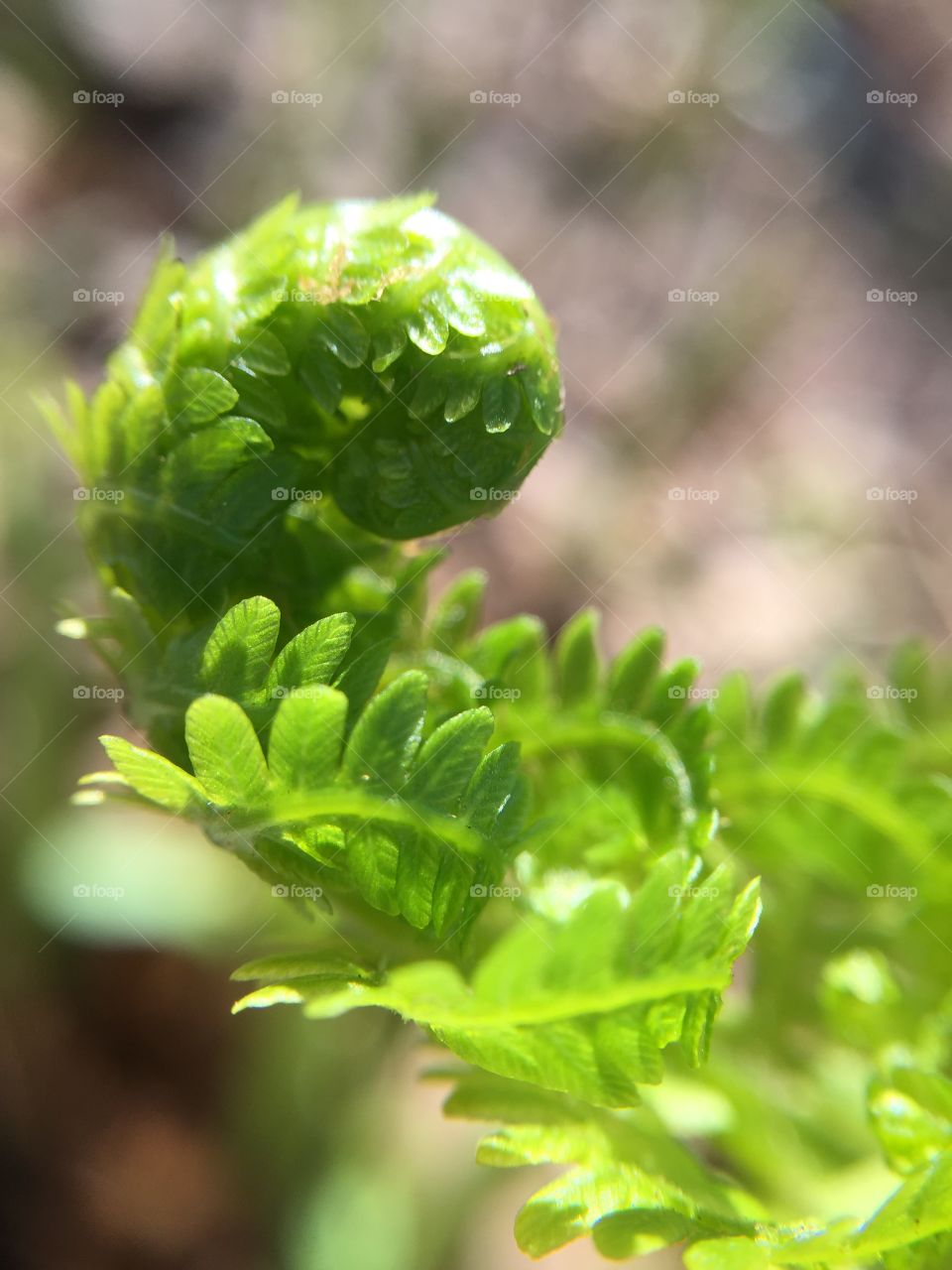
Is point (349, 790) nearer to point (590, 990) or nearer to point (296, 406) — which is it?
point (590, 990)

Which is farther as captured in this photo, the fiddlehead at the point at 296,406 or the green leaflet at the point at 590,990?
the fiddlehead at the point at 296,406

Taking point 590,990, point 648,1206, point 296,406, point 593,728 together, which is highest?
point 296,406

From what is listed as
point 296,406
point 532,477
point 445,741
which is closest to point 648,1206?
point 445,741

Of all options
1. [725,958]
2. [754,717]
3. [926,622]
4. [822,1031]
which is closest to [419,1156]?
[822,1031]

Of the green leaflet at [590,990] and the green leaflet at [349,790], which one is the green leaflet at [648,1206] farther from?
the green leaflet at [349,790]

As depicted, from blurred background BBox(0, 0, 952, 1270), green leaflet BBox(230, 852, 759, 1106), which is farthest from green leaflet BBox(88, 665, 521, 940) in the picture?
blurred background BBox(0, 0, 952, 1270)

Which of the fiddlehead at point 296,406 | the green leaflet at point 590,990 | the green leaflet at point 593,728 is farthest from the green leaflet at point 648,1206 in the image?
the fiddlehead at point 296,406

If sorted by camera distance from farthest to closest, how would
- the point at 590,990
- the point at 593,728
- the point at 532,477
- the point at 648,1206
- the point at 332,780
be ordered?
the point at 532,477
the point at 593,728
the point at 648,1206
the point at 332,780
the point at 590,990
